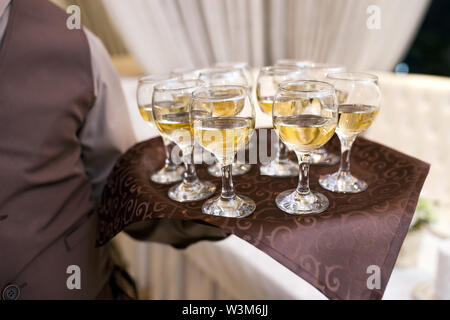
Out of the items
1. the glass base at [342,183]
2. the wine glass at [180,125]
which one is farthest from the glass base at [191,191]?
the glass base at [342,183]

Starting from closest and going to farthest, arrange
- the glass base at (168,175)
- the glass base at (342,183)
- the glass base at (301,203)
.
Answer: the glass base at (301,203), the glass base at (342,183), the glass base at (168,175)

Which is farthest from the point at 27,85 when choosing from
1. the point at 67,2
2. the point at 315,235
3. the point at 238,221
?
the point at 67,2

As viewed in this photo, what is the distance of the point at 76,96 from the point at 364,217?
0.68 meters

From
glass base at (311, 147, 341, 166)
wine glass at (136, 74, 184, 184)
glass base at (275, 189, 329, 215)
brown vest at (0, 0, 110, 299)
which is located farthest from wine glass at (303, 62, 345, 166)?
brown vest at (0, 0, 110, 299)

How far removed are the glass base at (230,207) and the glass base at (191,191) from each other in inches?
1.8

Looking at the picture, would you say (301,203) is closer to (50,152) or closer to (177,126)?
(177,126)

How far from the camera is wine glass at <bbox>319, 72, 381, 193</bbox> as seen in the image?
777 mm

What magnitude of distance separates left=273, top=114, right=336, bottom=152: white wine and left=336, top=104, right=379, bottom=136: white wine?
0.34 ft

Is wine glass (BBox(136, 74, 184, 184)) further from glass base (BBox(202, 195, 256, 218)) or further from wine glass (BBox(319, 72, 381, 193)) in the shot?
wine glass (BBox(319, 72, 381, 193))

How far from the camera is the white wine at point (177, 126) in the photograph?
2.60 feet

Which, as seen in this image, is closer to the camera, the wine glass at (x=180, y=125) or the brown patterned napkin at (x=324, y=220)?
the brown patterned napkin at (x=324, y=220)

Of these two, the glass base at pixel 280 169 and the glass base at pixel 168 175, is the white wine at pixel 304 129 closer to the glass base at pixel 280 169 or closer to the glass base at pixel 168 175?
the glass base at pixel 280 169
